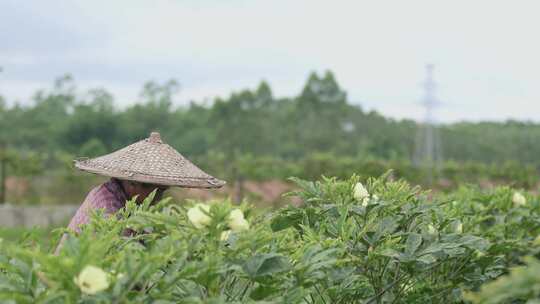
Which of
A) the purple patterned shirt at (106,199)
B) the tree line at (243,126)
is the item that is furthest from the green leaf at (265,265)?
the tree line at (243,126)

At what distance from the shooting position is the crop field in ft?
5.49

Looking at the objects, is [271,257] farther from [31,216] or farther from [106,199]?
[31,216]

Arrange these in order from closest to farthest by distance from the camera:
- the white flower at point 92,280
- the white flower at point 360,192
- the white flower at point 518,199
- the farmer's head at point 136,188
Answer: the white flower at point 92,280 → the white flower at point 360,192 → the farmer's head at point 136,188 → the white flower at point 518,199

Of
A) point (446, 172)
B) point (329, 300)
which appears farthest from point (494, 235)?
point (446, 172)

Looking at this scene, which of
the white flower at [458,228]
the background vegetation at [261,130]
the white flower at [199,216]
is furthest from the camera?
the background vegetation at [261,130]

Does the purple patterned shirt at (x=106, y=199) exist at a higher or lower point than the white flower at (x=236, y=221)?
lower

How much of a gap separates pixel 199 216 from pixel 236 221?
102 mm

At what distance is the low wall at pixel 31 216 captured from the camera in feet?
36.3

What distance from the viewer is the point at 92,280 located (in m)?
1.62

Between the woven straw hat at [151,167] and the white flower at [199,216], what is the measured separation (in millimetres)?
1012

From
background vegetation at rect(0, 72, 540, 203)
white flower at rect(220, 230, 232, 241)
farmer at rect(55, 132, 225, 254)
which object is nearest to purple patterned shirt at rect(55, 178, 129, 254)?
farmer at rect(55, 132, 225, 254)

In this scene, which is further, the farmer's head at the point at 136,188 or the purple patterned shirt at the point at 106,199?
the farmer's head at the point at 136,188

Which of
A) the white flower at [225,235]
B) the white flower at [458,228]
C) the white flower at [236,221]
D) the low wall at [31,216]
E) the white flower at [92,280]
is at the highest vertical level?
the white flower at [236,221]

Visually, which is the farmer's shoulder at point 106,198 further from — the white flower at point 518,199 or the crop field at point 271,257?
the white flower at point 518,199
